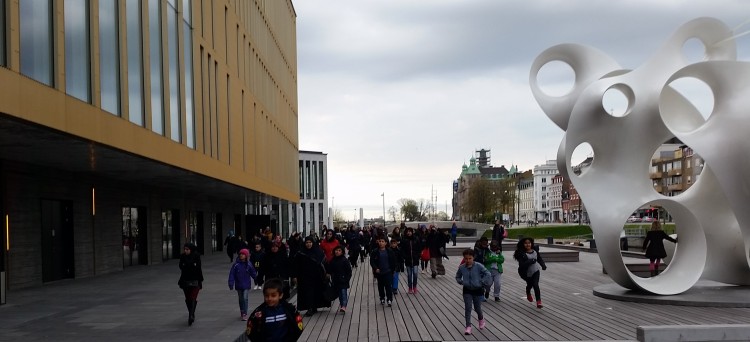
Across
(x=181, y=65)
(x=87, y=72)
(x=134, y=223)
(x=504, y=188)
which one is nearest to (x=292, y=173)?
(x=134, y=223)

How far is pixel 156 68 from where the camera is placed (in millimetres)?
22281

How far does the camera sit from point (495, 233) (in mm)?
30062

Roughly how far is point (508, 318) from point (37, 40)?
32.9 feet

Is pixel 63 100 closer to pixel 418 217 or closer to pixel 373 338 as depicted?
pixel 373 338

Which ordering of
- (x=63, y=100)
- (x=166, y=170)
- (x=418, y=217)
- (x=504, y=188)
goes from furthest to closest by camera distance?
(x=418, y=217)
(x=504, y=188)
(x=166, y=170)
(x=63, y=100)

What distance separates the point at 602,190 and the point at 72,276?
16598 millimetres

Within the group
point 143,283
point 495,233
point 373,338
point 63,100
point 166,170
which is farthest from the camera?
point 495,233

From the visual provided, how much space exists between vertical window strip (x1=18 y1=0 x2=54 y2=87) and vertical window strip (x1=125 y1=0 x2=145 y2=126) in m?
4.43

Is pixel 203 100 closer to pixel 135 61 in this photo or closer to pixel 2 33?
pixel 135 61

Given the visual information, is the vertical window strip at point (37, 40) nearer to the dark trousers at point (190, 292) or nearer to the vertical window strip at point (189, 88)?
the dark trousers at point (190, 292)

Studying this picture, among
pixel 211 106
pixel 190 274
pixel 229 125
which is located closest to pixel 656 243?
pixel 190 274

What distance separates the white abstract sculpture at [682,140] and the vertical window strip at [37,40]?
34.2ft

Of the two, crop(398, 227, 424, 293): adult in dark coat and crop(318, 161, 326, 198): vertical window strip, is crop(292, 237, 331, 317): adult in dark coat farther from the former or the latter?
crop(318, 161, 326, 198): vertical window strip

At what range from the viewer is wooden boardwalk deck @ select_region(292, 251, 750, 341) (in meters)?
11.8
